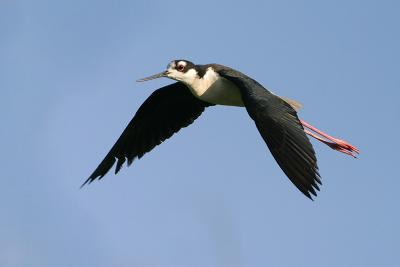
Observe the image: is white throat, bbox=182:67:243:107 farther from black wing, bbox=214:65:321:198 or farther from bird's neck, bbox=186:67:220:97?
black wing, bbox=214:65:321:198

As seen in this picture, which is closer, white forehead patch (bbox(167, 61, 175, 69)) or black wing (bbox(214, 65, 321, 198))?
black wing (bbox(214, 65, 321, 198))

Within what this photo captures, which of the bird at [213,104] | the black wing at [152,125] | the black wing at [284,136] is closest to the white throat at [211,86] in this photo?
the bird at [213,104]

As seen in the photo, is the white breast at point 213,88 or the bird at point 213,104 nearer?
the bird at point 213,104

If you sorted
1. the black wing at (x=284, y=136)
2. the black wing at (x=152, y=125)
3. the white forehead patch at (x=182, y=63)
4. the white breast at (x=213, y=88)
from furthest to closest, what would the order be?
the black wing at (x=152, y=125) < the white forehead patch at (x=182, y=63) < the white breast at (x=213, y=88) < the black wing at (x=284, y=136)

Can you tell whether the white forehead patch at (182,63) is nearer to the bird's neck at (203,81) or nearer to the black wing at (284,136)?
the bird's neck at (203,81)

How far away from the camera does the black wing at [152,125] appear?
16.5 meters

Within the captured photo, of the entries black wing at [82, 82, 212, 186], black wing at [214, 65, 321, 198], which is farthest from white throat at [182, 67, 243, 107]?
black wing at [214, 65, 321, 198]

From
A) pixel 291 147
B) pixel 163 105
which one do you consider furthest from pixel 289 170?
pixel 163 105

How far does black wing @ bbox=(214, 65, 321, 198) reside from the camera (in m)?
12.1

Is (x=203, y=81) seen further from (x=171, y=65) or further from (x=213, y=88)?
(x=171, y=65)

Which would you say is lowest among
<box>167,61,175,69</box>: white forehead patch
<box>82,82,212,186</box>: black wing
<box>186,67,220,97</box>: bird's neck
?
<box>82,82,212,186</box>: black wing

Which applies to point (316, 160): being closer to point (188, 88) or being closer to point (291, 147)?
point (291, 147)

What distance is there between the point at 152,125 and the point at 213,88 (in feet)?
5.99

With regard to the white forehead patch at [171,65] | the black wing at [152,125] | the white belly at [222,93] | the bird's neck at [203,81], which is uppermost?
the white forehead patch at [171,65]
